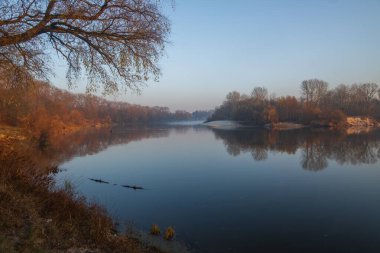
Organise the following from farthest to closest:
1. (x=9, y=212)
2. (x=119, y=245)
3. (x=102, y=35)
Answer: (x=102, y=35) → (x=119, y=245) → (x=9, y=212)

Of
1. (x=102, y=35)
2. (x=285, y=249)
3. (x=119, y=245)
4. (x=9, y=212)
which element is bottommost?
(x=285, y=249)

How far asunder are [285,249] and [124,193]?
8.48m

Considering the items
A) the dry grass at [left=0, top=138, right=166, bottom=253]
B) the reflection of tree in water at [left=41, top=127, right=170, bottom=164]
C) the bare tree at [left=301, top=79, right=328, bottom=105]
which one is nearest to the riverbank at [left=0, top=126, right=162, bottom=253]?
the dry grass at [left=0, top=138, right=166, bottom=253]

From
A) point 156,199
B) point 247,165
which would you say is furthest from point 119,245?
point 247,165

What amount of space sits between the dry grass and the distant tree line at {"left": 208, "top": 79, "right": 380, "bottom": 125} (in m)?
79.7

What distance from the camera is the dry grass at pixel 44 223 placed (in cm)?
543

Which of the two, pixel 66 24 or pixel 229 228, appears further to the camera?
pixel 229 228

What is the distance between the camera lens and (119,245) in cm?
664

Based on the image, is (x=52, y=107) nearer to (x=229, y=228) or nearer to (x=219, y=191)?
(x=219, y=191)

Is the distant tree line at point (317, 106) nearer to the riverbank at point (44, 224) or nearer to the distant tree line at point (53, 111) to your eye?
the distant tree line at point (53, 111)

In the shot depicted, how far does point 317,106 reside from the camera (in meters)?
89.4

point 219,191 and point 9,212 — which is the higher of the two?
point 9,212

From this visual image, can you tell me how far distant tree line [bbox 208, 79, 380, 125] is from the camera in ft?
267

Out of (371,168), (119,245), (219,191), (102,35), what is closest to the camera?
(119,245)
